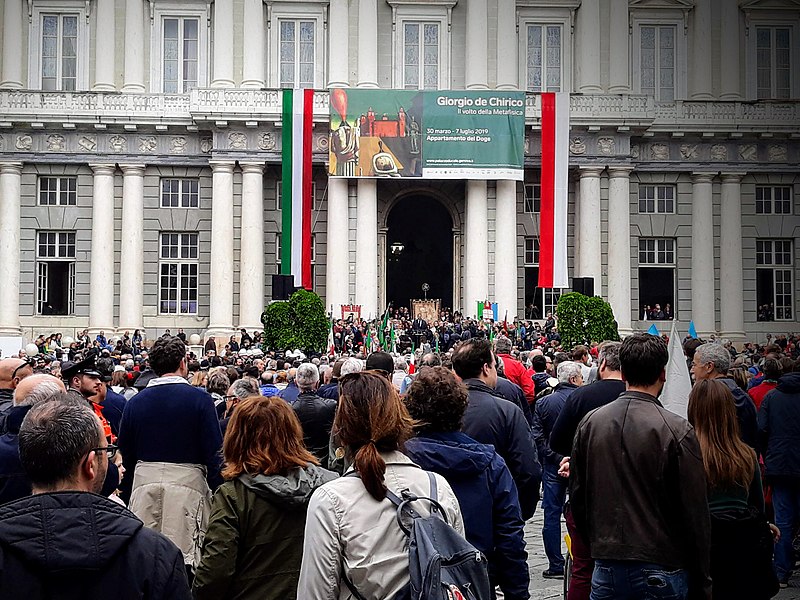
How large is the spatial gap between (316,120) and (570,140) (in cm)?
846

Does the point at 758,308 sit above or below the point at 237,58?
below

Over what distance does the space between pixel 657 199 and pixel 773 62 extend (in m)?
6.69

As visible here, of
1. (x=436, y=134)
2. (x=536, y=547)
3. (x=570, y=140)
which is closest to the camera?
(x=536, y=547)

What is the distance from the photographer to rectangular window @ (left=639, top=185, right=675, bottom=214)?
129 ft

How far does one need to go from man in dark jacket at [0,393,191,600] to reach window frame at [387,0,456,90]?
3619cm

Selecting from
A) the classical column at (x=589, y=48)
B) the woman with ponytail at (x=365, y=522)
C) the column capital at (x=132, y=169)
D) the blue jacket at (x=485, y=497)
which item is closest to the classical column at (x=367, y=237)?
the column capital at (x=132, y=169)

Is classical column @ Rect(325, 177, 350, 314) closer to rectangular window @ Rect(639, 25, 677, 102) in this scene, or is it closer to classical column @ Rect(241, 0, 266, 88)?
classical column @ Rect(241, 0, 266, 88)

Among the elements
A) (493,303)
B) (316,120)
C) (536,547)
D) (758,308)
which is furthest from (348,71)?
(536,547)

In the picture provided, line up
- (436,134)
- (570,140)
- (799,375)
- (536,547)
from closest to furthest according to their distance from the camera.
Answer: (799,375) < (536,547) < (436,134) < (570,140)

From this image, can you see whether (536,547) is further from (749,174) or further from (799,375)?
(749,174)

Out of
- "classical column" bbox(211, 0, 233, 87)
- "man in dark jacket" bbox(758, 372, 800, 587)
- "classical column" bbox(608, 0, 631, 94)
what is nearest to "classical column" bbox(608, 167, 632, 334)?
"classical column" bbox(608, 0, 631, 94)

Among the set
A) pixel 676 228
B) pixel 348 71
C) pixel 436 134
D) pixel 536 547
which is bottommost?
pixel 536 547

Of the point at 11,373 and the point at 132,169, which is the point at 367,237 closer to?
the point at 132,169

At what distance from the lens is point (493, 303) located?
117 feet
